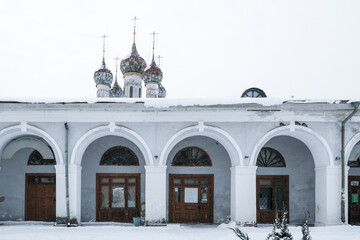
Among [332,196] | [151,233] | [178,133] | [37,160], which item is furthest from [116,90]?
[332,196]

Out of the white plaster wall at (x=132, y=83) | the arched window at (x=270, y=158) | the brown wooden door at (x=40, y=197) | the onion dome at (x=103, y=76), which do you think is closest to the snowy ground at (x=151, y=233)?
the brown wooden door at (x=40, y=197)

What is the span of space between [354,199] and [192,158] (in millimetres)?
6591

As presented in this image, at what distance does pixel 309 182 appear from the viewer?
10.7 meters

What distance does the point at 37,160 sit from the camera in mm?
10906

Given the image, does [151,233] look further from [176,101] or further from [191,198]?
[176,101]

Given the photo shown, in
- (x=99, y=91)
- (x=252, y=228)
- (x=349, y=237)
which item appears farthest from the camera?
(x=99, y=91)

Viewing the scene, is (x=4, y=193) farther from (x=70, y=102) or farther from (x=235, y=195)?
(x=235, y=195)

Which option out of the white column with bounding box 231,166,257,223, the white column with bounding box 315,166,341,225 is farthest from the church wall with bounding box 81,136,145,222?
the white column with bounding box 315,166,341,225

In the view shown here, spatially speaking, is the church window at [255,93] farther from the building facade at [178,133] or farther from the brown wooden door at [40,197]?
the brown wooden door at [40,197]

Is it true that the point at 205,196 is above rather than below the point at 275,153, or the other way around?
below

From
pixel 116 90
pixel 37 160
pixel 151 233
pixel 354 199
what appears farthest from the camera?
pixel 116 90

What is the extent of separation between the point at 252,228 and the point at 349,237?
108 inches

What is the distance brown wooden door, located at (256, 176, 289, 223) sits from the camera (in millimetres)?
10789

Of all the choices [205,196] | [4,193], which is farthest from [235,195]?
[4,193]
